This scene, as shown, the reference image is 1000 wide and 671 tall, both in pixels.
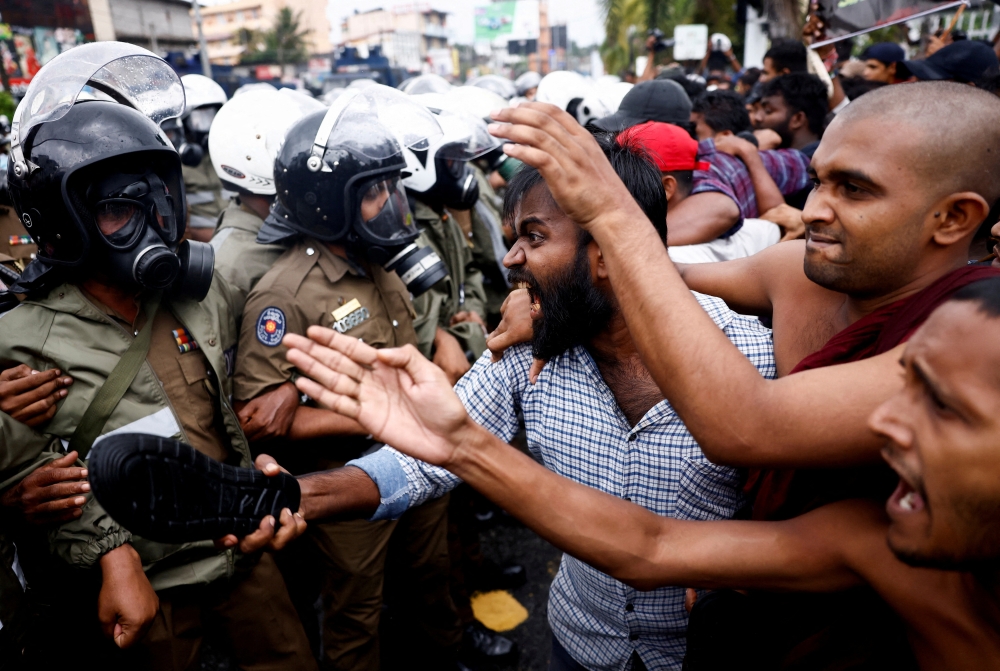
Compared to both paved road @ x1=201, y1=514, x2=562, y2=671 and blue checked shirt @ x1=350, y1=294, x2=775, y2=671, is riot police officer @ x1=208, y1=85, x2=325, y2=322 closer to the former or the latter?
blue checked shirt @ x1=350, y1=294, x2=775, y2=671

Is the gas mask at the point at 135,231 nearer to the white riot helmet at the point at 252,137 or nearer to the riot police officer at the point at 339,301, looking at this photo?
the riot police officer at the point at 339,301

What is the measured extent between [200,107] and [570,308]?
5.66 m

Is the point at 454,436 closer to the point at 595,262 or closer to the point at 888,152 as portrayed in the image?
the point at 595,262

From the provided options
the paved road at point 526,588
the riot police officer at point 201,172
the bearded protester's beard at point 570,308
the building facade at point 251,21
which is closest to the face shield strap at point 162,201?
the bearded protester's beard at point 570,308

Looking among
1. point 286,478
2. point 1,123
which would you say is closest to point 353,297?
point 286,478

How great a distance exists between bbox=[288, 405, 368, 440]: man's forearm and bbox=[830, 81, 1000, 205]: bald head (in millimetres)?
2181

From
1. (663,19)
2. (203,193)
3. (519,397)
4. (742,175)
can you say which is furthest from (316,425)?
(663,19)

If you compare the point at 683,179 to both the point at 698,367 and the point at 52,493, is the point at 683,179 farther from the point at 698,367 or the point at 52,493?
the point at 52,493

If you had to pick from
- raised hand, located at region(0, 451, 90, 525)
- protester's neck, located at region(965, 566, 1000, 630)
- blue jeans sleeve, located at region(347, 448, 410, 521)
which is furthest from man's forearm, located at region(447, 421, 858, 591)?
raised hand, located at region(0, 451, 90, 525)

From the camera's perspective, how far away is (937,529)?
40.8 inches

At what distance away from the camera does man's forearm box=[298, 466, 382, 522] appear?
1767 mm

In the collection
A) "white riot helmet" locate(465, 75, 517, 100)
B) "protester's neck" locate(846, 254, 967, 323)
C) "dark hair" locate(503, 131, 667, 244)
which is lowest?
"protester's neck" locate(846, 254, 967, 323)

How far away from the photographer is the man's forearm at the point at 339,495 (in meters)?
1.77

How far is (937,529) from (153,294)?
7.71 feet
